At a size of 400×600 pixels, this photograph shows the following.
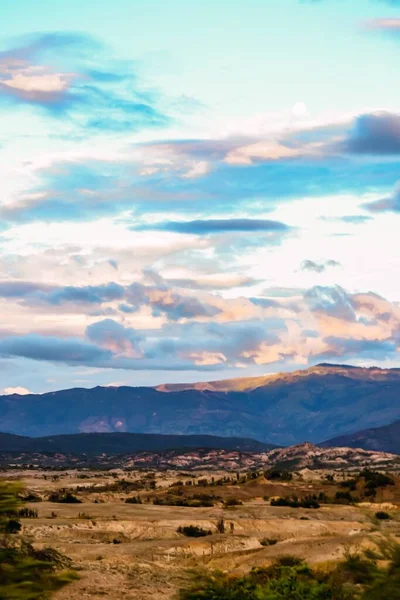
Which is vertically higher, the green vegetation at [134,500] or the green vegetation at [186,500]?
the green vegetation at [134,500]

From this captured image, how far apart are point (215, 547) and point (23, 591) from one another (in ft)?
99.7

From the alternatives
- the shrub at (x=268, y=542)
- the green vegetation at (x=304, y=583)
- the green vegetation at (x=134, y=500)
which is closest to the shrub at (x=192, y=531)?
the shrub at (x=268, y=542)

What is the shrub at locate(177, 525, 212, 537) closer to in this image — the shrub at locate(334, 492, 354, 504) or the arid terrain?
the arid terrain

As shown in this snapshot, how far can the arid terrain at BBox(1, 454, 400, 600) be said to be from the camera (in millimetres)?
31062

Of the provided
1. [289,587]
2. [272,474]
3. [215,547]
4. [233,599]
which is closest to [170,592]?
[289,587]

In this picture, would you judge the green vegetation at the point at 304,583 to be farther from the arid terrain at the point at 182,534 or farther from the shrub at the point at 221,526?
the shrub at the point at 221,526

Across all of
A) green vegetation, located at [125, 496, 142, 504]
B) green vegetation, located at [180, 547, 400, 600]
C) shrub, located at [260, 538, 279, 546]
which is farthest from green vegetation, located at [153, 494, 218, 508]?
green vegetation, located at [180, 547, 400, 600]

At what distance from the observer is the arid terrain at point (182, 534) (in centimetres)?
3106

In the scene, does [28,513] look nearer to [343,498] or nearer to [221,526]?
[221,526]

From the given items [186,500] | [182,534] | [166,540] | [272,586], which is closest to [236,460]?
[186,500]

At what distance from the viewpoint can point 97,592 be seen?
2864 cm

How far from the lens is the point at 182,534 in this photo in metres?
44.6

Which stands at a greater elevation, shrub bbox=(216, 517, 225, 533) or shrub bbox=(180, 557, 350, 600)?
shrub bbox=(180, 557, 350, 600)

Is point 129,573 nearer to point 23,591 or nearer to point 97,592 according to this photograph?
point 97,592
